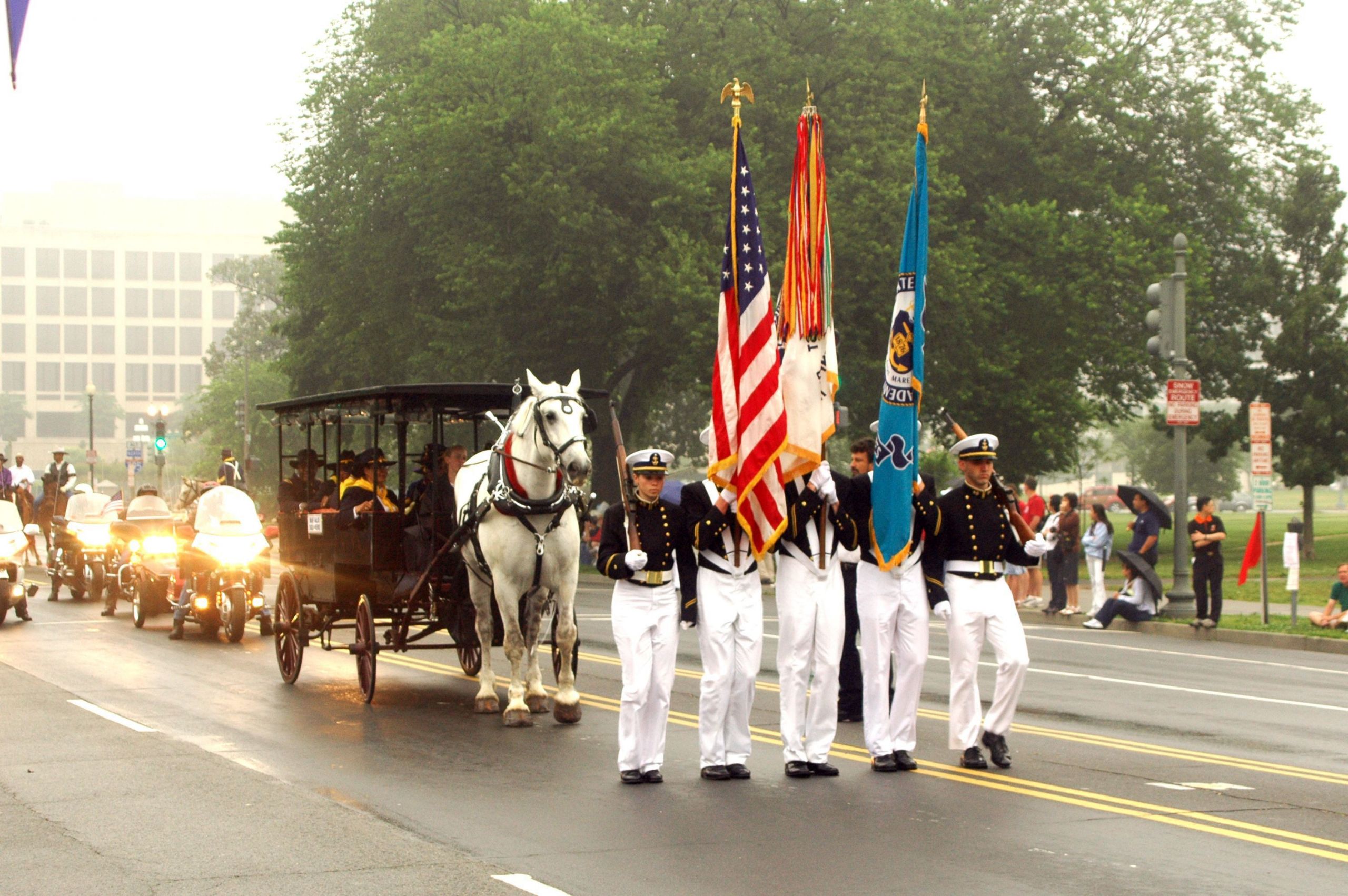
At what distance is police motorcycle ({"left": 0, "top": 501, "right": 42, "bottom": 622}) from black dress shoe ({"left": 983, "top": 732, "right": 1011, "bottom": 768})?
1707 centimetres

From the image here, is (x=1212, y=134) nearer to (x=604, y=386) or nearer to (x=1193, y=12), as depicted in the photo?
(x=1193, y=12)

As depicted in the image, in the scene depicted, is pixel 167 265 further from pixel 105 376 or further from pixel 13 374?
pixel 13 374

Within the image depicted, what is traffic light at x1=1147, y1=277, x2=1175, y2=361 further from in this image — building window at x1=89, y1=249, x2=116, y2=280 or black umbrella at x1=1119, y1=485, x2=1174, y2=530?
building window at x1=89, y1=249, x2=116, y2=280

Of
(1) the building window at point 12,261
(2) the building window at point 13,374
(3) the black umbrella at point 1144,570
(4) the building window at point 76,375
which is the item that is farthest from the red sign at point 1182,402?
(1) the building window at point 12,261

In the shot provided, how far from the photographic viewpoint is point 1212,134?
4441 cm

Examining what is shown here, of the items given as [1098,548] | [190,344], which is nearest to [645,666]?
[1098,548]

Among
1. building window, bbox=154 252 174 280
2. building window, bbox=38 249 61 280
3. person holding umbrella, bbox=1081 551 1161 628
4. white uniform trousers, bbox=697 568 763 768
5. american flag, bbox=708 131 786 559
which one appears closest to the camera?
white uniform trousers, bbox=697 568 763 768

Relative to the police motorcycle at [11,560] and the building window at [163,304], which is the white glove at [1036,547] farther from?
the building window at [163,304]

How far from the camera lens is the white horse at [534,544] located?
13.1 m

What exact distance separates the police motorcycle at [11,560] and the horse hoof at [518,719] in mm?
13296

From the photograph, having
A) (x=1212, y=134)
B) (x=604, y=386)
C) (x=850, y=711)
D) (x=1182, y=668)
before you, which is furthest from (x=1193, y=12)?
(x=850, y=711)

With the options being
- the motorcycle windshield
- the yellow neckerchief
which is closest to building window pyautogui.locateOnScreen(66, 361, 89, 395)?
the motorcycle windshield

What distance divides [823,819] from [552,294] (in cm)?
3069

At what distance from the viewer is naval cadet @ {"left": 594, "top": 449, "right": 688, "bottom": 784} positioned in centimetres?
1034
